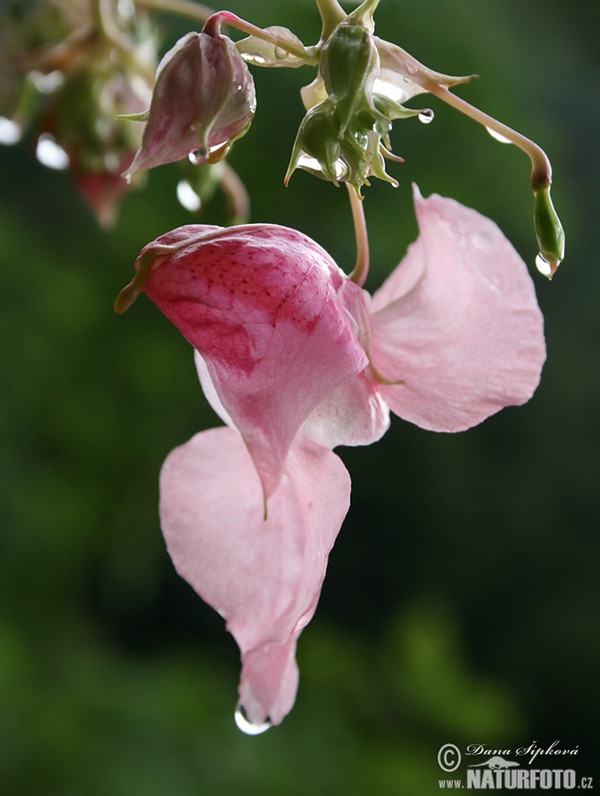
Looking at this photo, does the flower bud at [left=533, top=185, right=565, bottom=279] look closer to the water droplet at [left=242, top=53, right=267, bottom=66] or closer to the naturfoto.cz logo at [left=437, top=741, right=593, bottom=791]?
the water droplet at [left=242, top=53, right=267, bottom=66]

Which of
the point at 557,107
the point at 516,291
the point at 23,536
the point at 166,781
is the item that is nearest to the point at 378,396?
the point at 516,291

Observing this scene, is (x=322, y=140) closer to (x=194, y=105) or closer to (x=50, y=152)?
(x=194, y=105)

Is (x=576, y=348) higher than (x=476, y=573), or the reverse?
(x=576, y=348)

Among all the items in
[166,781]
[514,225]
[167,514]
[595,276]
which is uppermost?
[167,514]

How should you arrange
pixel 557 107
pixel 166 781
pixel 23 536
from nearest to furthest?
pixel 166 781
pixel 23 536
pixel 557 107

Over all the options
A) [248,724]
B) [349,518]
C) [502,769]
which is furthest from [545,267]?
[349,518]

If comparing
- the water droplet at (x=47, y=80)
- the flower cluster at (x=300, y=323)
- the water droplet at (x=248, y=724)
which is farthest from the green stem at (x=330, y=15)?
the water droplet at (x=47, y=80)

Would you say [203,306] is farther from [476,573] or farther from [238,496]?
[476,573]
